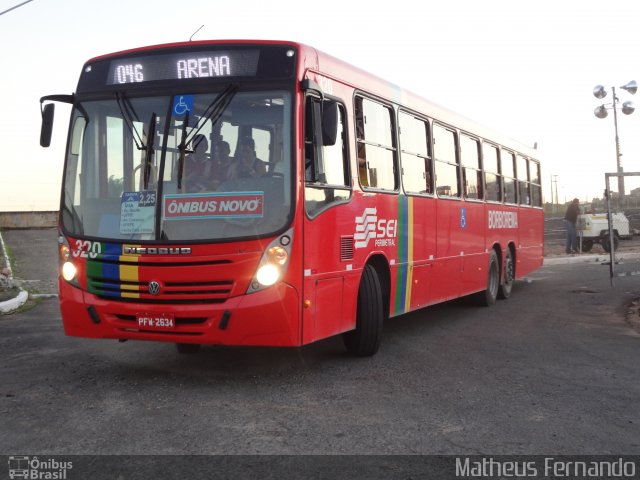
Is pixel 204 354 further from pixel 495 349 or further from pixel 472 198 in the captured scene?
pixel 472 198

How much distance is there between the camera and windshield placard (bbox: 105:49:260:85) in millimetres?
6625

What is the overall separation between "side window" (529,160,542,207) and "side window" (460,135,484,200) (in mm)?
4269

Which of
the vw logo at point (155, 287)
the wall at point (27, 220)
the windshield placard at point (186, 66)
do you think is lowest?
the vw logo at point (155, 287)

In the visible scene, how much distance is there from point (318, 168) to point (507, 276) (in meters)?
8.45

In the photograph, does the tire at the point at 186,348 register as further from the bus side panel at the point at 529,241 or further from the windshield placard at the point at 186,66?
the bus side panel at the point at 529,241

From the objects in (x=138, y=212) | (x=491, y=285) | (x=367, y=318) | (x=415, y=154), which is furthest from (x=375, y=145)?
(x=491, y=285)

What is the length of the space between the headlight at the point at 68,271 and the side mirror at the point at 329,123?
2601 millimetres

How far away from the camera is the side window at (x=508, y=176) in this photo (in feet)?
45.7

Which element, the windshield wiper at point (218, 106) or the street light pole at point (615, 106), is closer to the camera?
the windshield wiper at point (218, 106)

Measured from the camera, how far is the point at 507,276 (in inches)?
561

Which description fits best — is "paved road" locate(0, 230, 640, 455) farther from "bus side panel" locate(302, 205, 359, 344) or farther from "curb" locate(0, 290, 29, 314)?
"curb" locate(0, 290, 29, 314)

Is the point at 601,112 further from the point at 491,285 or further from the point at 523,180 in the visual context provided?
the point at 491,285

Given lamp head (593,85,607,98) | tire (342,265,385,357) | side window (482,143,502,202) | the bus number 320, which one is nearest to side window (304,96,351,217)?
tire (342,265,385,357)

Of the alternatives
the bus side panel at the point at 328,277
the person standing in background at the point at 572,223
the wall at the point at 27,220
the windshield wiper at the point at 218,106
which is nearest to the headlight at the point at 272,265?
the bus side panel at the point at 328,277
